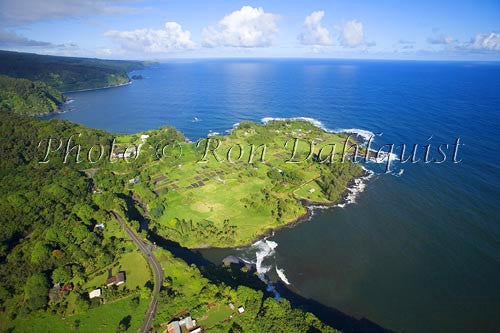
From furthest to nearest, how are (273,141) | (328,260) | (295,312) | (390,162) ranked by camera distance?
(273,141)
(390,162)
(328,260)
(295,312)

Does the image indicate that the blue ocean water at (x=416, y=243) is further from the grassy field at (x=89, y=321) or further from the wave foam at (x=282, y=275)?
the grassy field at (x=89, y=321)

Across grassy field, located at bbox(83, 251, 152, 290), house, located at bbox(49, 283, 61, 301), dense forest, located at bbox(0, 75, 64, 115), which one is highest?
dense forest, located at bbox(0, 75, 64, 115)

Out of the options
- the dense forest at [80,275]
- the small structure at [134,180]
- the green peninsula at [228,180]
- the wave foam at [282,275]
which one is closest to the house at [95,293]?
the dense forest at [80,275]

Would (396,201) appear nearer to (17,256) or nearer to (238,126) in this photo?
(238,126)

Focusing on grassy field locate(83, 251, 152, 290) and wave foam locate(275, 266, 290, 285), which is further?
wave foam locate(275, 266, 290, 285)

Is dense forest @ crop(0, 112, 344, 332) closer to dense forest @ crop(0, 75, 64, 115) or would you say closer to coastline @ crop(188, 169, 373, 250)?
coastline @ crop(188, 169, 373, 250)

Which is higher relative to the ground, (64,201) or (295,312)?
(64,201)

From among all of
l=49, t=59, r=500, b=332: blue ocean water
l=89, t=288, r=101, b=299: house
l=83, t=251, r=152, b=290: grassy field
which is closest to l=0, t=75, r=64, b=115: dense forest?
l=49, t=59, r=500, b=332: blue ocean water

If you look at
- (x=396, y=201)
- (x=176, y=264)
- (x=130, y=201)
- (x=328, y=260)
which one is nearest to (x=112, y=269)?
(x=176, y=264)
